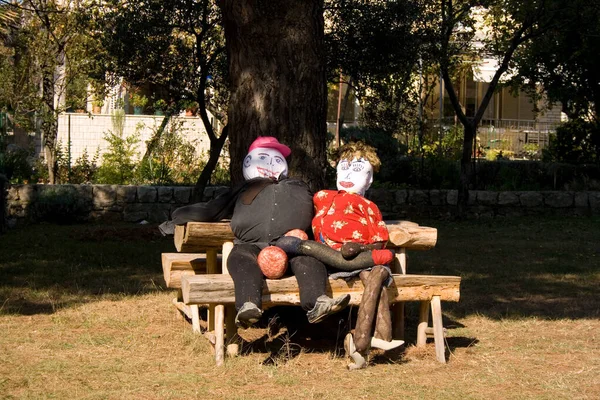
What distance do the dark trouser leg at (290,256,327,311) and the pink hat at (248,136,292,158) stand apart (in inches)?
38.5

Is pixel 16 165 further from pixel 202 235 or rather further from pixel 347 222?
pixel 347 222

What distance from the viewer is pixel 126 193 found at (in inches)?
579

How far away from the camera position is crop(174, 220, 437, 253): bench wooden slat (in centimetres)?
Answer: 598

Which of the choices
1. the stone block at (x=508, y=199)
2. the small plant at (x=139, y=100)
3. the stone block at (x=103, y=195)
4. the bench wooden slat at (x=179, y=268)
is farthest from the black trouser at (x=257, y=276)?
the small plant at (x=139, y=100)

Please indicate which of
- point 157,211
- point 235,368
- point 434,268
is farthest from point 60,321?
point 157,211

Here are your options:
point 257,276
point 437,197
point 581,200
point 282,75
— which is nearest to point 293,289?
point 257,276

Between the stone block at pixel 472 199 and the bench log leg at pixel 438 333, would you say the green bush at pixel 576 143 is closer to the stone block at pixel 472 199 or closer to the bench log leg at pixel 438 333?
the stone block at pixel 472 199

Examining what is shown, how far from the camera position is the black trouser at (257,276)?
5.51 m

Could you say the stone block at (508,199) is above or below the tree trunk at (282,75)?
below

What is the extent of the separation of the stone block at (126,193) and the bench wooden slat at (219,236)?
8547 mm

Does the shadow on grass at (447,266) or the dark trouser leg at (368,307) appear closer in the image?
the dark trouser leg at (368,307)

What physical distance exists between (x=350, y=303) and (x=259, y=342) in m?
1.14

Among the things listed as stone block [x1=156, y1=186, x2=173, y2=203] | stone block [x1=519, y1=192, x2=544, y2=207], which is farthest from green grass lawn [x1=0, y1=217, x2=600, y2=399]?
stone block [x1=519, y1=192, x2=544, y2=207]

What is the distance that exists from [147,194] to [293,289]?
937cm
